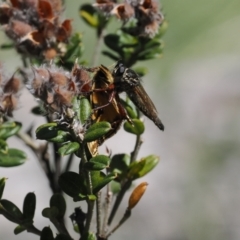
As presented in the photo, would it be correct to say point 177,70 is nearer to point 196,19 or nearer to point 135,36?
point 196,19

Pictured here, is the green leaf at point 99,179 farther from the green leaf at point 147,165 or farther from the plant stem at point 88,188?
the green leaf at point 147,165

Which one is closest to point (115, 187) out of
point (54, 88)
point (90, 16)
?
point (90, 16)

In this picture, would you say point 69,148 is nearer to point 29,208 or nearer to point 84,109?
point 84,109

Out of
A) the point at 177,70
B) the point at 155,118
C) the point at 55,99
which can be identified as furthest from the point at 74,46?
the point at 177,70

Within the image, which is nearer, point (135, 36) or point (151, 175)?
point (135, 36)

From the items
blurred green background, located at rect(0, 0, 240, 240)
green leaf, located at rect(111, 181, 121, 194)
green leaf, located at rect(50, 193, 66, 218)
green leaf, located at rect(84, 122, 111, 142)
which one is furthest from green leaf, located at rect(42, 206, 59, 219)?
blurred green background, located at rect(0, 0, 240, 240)

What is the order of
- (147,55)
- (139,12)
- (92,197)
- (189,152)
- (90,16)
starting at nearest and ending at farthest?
(92,197)
(139,12)
(147,55)
(90,16)
(189,152)

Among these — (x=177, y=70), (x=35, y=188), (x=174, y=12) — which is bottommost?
(x=35, y=188)

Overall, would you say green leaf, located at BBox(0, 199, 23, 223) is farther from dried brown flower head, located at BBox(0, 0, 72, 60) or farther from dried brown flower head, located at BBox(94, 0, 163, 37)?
dried brown flower head, located at BBox(94, 0, 163, 37)
